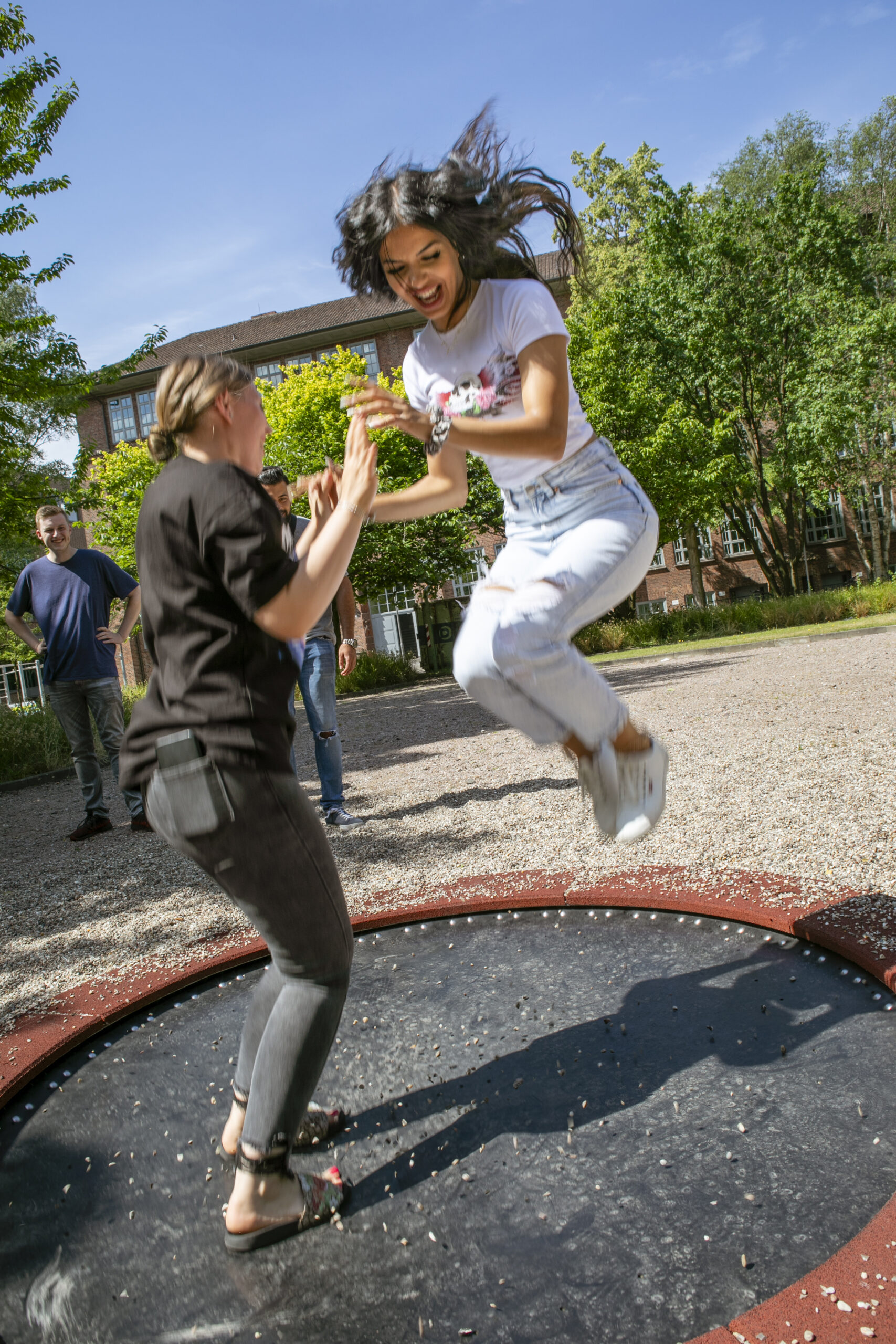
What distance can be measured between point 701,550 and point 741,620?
57.5ft

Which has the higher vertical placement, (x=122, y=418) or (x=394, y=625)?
(x=122, y=418)

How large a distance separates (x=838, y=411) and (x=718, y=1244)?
2853 centimetres

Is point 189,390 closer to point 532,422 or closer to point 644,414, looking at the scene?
point 532,422

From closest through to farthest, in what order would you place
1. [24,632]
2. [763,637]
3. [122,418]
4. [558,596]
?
[558,596] → [24,632] → [763,637] → [122,418]

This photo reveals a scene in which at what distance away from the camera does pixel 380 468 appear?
2400 centimetres

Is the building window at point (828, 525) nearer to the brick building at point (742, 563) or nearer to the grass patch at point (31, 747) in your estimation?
the brick building at point (742, 563)

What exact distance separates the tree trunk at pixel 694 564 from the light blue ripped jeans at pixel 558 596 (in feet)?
86.1

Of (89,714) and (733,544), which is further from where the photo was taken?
(733,544)

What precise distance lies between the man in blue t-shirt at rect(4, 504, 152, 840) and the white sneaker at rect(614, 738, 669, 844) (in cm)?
455

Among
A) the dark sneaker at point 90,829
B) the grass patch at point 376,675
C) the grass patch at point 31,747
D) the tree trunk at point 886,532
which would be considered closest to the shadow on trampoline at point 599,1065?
the dark sneaker at point 90,829

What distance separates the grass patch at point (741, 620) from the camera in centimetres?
2095


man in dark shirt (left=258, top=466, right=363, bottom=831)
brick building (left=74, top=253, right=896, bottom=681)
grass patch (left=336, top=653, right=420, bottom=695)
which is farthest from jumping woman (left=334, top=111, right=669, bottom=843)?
brick building (left=74, top=253, right=896, bottom=681)

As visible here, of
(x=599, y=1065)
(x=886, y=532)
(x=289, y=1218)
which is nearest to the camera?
(x=289, y=1218)

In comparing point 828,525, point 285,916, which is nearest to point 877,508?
point 828,525
